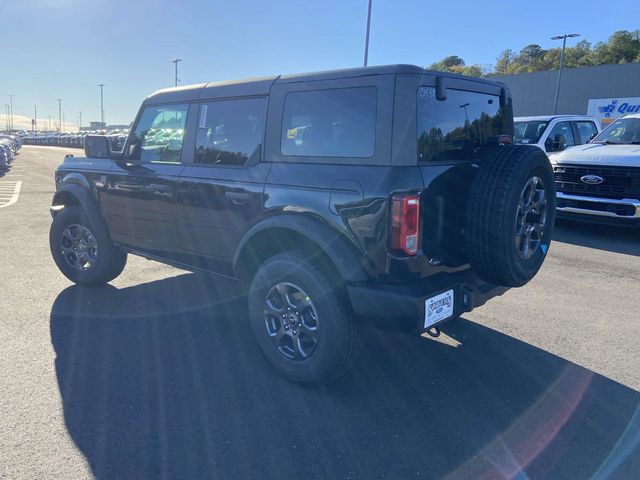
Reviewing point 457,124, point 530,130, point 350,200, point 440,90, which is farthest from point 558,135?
point 350,200

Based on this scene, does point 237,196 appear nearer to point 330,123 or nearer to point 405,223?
point 330,123

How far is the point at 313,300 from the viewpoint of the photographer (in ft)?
10.0

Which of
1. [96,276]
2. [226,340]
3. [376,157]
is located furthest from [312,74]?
[96,276]

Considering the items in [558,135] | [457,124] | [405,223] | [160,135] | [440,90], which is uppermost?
[558,135]

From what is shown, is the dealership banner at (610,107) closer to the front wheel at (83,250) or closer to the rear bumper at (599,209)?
the rear bumper at (599,209)

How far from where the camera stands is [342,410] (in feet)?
9.94

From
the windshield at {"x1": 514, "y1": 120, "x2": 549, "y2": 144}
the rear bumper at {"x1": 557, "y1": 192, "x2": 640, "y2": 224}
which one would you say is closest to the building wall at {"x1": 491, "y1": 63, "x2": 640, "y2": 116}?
the windshield at {"x1": 514, "y1": 120, "x2": 549, "y2": 144}

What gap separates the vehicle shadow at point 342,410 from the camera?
2533mm

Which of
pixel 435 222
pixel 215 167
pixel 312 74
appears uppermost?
pixel 312 74

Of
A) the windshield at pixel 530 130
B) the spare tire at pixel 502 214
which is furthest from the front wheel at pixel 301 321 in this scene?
the windshield at pixel 530 130

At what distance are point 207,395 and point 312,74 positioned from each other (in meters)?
2.19

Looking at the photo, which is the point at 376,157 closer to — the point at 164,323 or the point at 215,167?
the point at 215,167

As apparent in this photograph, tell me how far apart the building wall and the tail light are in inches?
1350

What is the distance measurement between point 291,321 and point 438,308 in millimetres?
981
